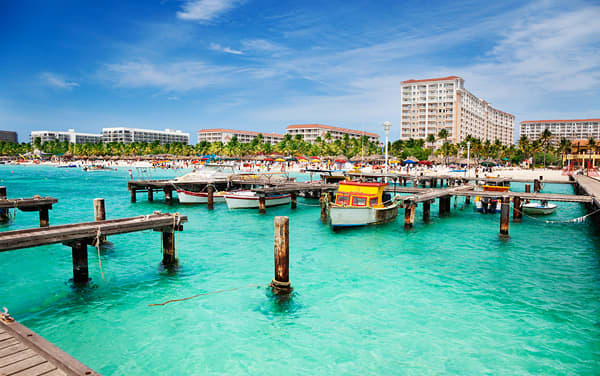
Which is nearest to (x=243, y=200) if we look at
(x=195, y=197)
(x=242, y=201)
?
(x=242, y=201)

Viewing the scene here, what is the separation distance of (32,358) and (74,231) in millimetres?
7404

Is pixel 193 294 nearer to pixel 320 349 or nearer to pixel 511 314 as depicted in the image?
pixel 320 349

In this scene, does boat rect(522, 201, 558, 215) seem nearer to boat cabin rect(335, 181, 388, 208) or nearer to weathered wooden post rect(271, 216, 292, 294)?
boat cabin rect(335, 181, 388, 208)

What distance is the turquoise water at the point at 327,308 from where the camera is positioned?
32.2 feet

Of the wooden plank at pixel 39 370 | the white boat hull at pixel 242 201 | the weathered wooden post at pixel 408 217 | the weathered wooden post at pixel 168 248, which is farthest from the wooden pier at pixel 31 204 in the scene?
the weathered wooden post at pixel 408 217

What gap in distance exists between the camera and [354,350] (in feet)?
33.6

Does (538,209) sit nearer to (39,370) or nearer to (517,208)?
(517,208)

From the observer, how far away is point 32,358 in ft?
19.4

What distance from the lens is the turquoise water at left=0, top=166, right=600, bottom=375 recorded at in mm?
9805

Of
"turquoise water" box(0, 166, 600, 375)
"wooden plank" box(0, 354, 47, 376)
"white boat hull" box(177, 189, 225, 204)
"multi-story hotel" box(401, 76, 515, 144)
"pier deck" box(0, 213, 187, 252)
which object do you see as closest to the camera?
"wooden plank" box(0, 354, 47, 376)

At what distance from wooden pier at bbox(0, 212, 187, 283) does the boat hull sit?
11.4 meters

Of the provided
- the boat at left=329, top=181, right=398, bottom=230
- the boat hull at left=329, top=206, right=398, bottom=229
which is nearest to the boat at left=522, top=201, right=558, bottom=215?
the boat at left=329, top=181, right=398, bottom=230

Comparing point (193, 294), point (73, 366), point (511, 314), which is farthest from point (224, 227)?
point (73, 366)

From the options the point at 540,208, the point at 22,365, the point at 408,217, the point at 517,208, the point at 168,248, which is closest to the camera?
the point at 22,365
